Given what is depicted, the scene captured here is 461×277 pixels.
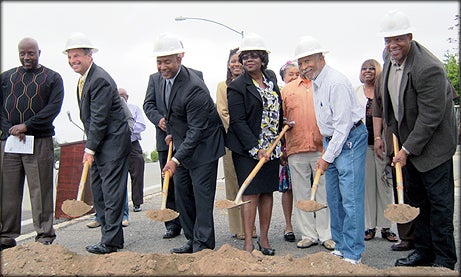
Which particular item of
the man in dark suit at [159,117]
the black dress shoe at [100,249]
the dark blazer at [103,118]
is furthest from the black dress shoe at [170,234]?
the dark blazer at [103,118]

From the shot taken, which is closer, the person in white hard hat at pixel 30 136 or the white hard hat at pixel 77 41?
the white hard hat at pixel 77 41

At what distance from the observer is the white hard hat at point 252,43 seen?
15.4 ft

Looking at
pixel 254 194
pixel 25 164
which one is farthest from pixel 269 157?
pixel 25 164

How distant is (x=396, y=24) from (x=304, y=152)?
5.31 ft

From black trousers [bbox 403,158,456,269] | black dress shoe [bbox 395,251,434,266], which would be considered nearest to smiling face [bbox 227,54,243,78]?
black trousers [bbox 403,158,456,269]

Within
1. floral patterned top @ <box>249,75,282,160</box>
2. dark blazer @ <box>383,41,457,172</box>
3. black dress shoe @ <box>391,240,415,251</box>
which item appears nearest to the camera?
dark blazer @ <box>383,41,457,172</box>

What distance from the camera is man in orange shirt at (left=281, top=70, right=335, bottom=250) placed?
5070 mm

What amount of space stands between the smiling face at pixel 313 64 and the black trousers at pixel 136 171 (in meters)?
3.76

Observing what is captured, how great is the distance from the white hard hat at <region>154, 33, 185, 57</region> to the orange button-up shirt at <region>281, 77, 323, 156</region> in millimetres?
1281

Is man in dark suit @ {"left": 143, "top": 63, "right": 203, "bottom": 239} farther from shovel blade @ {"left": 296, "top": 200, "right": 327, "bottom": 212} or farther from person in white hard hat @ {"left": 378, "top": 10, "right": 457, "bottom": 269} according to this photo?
person in white hard hat @ {"left": 378, "top": 10, "right": 457, "bottom": 269}

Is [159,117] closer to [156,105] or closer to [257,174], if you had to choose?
[156,105]

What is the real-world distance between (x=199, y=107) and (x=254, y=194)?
36.7 inches

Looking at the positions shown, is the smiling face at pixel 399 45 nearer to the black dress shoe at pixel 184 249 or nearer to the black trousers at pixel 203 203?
the black trousers at pixel 203 203

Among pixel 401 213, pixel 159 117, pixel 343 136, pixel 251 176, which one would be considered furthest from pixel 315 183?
pixel 159 117
